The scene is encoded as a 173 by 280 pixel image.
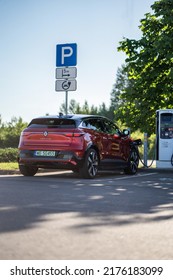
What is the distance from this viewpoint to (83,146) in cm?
1392

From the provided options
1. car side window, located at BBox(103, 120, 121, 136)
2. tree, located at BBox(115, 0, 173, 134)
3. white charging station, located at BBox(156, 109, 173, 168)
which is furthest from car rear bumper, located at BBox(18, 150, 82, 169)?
tree, located at BBox(115, 0, 173, 134)

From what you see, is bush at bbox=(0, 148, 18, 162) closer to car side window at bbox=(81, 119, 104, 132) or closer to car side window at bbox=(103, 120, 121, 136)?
car side window at bbox=(103, 120, 121, 136)

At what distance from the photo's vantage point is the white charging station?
2112 centimetres

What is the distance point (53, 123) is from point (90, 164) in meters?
1.41

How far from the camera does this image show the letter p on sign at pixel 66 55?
1791 cm

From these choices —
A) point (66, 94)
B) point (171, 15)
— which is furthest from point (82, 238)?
point (171, 15)

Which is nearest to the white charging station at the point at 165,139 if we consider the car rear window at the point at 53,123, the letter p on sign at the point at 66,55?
the letter p on sign at the point at 66,55

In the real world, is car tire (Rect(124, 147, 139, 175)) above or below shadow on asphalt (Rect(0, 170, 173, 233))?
above

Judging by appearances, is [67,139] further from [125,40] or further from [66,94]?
[125,40]

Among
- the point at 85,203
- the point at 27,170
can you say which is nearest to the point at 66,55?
the point at 27,170

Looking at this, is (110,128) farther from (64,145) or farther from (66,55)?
(66,55)

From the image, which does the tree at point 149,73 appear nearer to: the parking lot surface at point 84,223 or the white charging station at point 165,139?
the white charging station at point 165,139
